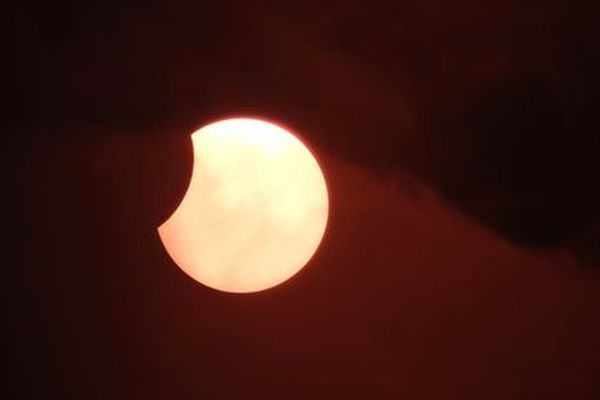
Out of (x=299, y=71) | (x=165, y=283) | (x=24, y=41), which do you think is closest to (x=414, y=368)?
(x=165, y=283)

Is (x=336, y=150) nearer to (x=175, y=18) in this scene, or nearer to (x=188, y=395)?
(x=175, y=18)

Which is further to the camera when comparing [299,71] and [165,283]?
[165,283]

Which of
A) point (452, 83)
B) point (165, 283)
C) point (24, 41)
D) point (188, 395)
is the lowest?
point (188, 395)

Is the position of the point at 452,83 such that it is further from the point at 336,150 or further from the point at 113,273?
the point at 113,273

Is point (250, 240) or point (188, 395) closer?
point (250, 240)

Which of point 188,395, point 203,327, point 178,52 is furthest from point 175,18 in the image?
point 188,395

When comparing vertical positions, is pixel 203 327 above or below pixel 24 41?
below
